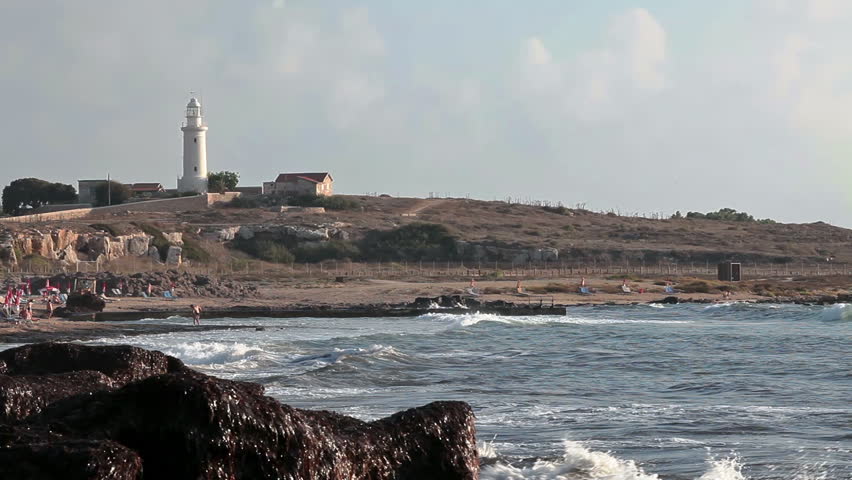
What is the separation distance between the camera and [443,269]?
77.6m

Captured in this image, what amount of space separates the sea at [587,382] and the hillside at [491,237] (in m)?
41.2

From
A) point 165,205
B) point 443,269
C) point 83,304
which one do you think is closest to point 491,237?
point 443,269

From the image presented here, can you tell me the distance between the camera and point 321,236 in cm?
8625

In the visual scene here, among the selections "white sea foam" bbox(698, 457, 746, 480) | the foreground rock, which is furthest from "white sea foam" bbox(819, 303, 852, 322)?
the foreground rock

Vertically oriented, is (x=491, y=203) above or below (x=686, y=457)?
above

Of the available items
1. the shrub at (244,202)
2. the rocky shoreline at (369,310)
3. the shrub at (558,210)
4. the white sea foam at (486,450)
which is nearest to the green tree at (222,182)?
the shrub at (244,202)

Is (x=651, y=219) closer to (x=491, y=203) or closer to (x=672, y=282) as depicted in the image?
(x=491, y=203)

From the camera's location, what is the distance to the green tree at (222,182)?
4016 inches

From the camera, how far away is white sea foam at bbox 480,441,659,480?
1230 centimetres

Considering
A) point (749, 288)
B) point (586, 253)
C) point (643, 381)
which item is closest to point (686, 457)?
point (643, 381)

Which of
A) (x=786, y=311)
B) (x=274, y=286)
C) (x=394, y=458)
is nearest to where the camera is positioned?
(x=394, y=458)

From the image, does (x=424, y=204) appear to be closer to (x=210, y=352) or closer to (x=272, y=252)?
(x=272, y=252)

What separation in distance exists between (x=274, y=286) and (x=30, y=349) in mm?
50051

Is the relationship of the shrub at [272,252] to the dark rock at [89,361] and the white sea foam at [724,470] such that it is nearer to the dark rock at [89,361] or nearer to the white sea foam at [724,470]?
the white sea foam at [724,470]
